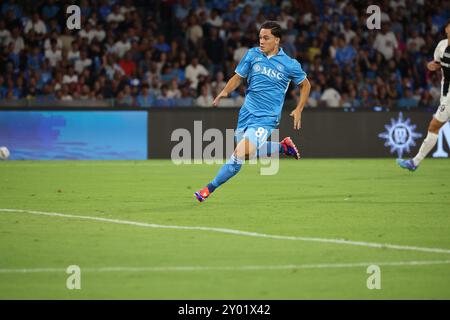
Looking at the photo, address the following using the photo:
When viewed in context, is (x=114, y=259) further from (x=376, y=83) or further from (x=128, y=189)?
(x=376, y=83)

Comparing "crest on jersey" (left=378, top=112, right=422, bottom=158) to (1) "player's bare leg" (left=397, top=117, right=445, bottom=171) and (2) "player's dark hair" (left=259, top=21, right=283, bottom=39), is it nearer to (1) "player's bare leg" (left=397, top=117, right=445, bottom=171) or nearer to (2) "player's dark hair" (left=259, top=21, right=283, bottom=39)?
(1) "player's bare leg" (left=397, top=117, right=445, bottom=171)

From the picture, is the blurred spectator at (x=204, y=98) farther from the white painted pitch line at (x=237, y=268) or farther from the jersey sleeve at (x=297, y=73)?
the white painted pitch line at (x=237, y=268)

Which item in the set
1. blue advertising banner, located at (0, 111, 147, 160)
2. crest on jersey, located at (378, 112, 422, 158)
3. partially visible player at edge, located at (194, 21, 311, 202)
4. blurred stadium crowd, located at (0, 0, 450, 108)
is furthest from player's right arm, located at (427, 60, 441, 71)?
blue advertising banner, located at (0, 111, 147, 160)

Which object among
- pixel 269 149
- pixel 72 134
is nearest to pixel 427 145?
pixel 269 149

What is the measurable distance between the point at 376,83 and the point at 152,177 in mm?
9272

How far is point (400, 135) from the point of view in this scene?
22922 mm

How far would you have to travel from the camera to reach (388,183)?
15.7 m

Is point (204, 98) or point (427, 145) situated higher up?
point (204, 98)

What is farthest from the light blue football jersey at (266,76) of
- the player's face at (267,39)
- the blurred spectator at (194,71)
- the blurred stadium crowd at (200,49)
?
the blurred spectator at (194,71)

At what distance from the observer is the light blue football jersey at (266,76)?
1247cm

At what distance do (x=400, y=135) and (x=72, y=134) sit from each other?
8019mm

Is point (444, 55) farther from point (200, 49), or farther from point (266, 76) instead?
point (200, 49)

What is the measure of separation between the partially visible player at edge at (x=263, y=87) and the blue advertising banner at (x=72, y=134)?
31.7 ft

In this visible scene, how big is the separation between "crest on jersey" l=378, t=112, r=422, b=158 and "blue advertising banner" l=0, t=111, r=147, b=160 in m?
6.02
